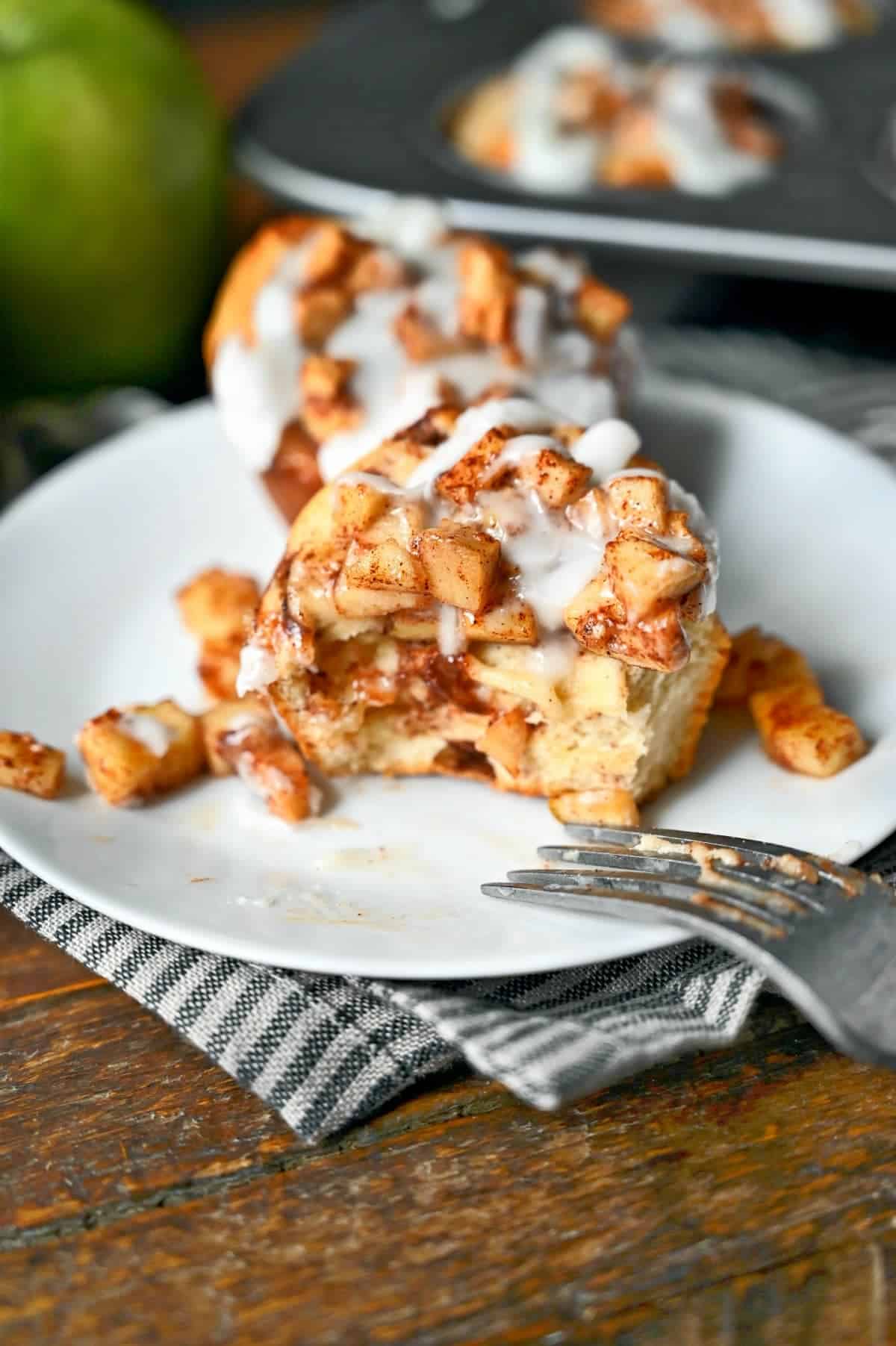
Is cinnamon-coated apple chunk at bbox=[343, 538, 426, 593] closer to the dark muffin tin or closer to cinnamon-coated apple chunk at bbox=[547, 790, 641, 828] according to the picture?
cinnamon-coated apple chunk at bbox=[547, 790, 641, 828]

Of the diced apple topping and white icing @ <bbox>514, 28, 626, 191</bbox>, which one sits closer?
the diced apple topping

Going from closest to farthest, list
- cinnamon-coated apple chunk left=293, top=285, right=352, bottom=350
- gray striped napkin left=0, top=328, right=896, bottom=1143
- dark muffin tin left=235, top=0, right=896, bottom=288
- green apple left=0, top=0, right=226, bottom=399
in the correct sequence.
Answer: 1. gray striped napkin left=0, top=328, right=896, bottom=1143
2. cinnamon-coated apple chunk left=293, top=285, right=352, bottom=350
3. green apple left=0, top=0, right=226, bottom=399
4. dark muffin tin left=235, top=0, right=896, bottom=288

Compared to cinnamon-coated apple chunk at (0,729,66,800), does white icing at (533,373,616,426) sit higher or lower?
higher

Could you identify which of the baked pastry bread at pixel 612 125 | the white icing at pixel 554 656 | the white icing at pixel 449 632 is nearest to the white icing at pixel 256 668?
the white icing at pixel 449 632

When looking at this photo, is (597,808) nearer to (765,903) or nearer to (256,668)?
(765,903)

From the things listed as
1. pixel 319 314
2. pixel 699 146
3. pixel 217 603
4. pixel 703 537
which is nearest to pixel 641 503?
pixel 703 537

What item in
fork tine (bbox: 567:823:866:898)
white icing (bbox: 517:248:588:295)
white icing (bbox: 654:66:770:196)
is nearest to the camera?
fork tine (bbox: 567:823:866:898)

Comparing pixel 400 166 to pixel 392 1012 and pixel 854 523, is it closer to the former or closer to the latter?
pixel 854 523

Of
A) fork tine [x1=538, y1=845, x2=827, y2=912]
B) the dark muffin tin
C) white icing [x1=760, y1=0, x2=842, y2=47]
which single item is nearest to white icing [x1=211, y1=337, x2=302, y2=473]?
the dark muffin tin
